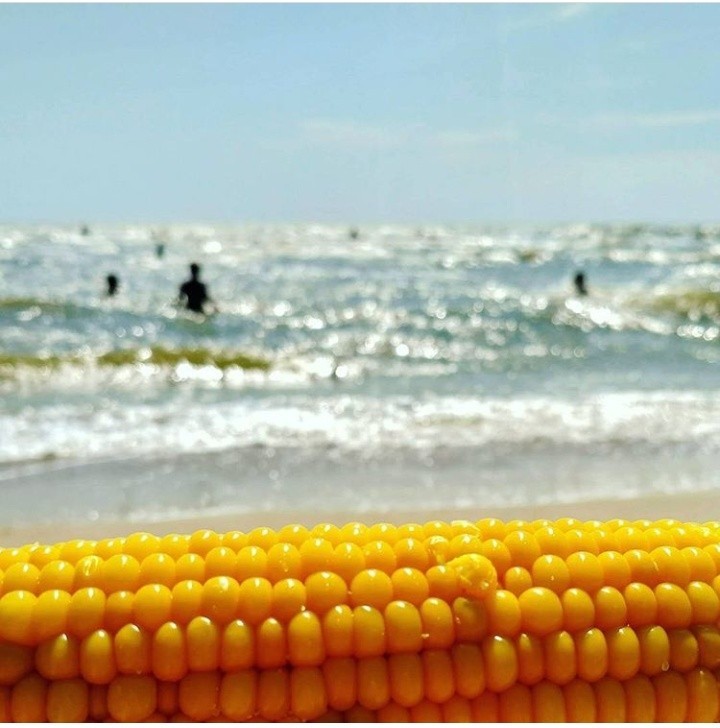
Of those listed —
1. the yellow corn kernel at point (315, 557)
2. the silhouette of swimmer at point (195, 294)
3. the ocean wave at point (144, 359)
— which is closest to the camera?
the yellow corn kernel at point (315, 557)

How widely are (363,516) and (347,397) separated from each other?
4624mm

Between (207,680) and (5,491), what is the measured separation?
174 inches

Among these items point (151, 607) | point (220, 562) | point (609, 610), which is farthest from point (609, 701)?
point (151, 607)

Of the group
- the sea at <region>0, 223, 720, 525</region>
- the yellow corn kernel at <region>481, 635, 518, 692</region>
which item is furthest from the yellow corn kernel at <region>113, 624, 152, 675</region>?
the sea at <region>0, 223, 720, 525</region>

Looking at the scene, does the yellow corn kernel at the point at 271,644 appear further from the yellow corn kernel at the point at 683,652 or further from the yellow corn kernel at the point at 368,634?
the yellow corn kernel at the point at 683,652

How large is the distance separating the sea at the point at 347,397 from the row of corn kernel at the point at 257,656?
3.24 m

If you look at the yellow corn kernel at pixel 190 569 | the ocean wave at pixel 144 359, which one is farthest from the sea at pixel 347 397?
the yellow corn kernel at pixel 190 569

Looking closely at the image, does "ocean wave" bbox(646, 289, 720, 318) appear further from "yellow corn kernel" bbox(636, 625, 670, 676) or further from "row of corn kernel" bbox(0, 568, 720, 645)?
"row of corn kernel" bbox(0, 568, 720, 645)

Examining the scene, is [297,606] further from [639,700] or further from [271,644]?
[639,700]

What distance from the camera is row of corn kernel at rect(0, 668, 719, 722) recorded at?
171 cm

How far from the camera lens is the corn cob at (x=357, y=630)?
1.72m

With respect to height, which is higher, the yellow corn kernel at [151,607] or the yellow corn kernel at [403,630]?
Answer: the yellow corn kernel at [151,607]

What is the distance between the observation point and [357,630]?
68.6 inches

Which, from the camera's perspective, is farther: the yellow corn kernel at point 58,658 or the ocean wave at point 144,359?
the ocean wave at point 144,359
